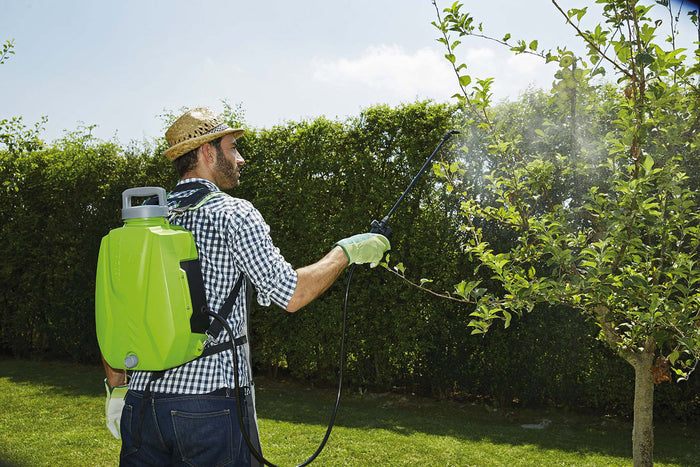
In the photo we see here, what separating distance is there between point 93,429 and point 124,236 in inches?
188

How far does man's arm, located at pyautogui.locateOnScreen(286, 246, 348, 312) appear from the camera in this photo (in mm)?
2031

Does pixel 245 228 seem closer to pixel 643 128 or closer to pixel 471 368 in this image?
pixel 643 128

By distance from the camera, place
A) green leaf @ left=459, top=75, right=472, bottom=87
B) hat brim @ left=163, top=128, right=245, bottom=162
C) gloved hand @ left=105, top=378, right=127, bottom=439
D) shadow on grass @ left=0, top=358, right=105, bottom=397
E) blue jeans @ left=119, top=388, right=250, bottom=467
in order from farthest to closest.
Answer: shadow on grass @ left=0, top=358, right=105, bottom=397, green leaf @ left=459, top=75, right=472, bottom=87, gloved hand @ left=105, top=378, right=127, bottom=439, hat brim @ left=163, top=128, right=245, bottom=162, blue jeans @ left=119, top=388, right=250, bottom=467

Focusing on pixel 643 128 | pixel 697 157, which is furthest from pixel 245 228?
pixel 697 157

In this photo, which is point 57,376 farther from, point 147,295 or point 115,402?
point 147,295

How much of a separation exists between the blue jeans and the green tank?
8.0 inches

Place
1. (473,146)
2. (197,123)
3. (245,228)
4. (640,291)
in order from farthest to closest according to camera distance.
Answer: (473,146), (640,291), (197,123), (245,228)

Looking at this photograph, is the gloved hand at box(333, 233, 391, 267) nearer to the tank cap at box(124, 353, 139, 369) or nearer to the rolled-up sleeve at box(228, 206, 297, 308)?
the rolled-up sleeve at box(228, 206, 297, 308)

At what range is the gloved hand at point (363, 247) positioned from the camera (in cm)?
241

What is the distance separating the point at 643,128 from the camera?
282 centimetres

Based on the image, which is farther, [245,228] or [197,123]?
[197,123]

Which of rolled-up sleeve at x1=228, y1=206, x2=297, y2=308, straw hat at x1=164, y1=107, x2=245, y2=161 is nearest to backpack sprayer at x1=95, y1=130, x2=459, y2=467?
rolled-up sleeve at x1=228, y1=206, x2=297, y2=308

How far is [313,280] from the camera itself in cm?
211

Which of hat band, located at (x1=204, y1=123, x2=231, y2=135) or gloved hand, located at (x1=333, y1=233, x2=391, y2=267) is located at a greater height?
hat band, located at (x1=204, y1=123, x2=231, y2=135)
